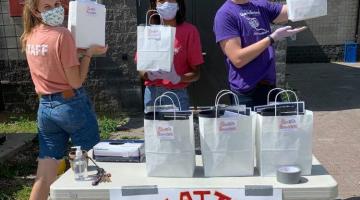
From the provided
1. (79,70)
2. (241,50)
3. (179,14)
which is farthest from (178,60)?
(241,50)

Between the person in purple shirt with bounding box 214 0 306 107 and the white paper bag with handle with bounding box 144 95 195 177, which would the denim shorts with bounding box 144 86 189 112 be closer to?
the person in purple shirt with bounding box 214 0 306 107

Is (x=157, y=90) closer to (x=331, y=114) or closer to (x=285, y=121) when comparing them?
(x=285, y=121)

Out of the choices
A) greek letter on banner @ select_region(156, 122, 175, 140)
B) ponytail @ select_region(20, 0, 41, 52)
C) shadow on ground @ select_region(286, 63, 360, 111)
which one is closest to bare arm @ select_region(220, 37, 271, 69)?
greek letter on banner @ select_region(156, 122, 175, 140)

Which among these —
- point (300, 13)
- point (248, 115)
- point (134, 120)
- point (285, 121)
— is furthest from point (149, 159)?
point (134, 120)

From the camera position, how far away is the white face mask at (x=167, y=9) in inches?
141

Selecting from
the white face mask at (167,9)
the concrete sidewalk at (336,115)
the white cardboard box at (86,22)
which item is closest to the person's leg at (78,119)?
the white cardboard box at (86,22)

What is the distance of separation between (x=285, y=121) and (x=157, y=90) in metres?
1.67

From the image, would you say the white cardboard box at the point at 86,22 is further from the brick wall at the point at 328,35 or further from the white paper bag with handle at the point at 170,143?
the brick wall at the point at 328,35

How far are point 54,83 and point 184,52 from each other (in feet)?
3.62

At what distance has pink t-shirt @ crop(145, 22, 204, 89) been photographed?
12.0ft

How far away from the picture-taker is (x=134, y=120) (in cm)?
686

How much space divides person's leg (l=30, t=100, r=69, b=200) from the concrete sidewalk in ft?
7.98

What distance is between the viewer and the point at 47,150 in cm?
325

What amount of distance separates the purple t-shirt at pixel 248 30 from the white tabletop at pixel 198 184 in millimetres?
819
